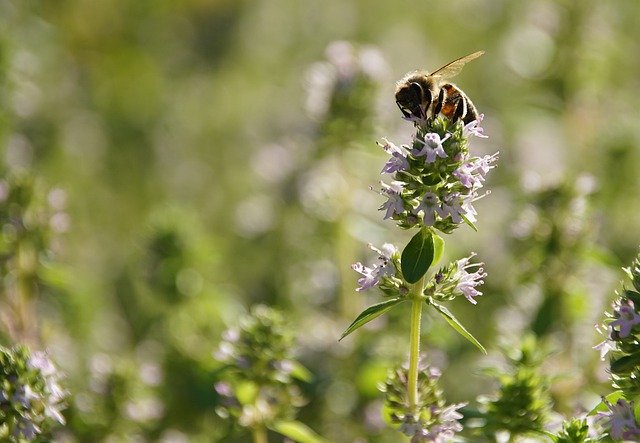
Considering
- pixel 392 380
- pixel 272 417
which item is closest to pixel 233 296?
pixel 272 417

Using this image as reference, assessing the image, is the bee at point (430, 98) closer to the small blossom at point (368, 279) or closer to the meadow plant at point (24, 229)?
the small blossom at point (368, 279)

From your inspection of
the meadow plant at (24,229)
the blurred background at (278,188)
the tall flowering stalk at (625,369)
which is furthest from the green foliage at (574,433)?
the meadow plant at (24,229)

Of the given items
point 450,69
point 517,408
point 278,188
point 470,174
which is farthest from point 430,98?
point 278,188

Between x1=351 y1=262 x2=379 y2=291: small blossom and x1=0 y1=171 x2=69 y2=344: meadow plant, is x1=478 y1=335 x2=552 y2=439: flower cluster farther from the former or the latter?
x1=0 y1=171 x2=69 y2=344: meadow plant

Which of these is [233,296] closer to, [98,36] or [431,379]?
[431,379]

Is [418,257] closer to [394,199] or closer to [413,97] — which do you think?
[394,199]
